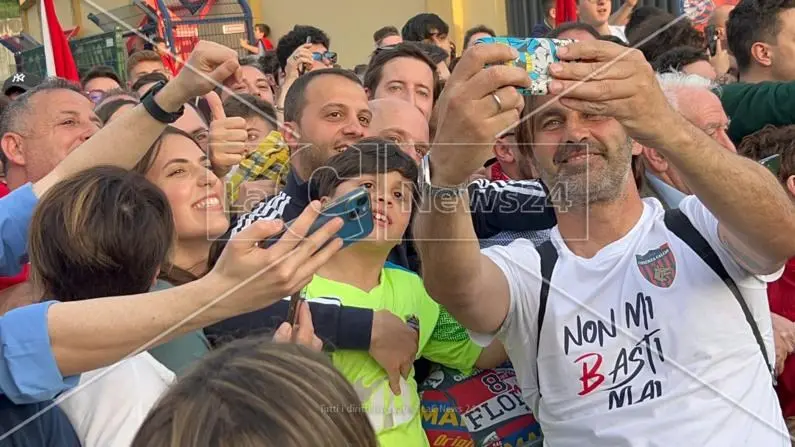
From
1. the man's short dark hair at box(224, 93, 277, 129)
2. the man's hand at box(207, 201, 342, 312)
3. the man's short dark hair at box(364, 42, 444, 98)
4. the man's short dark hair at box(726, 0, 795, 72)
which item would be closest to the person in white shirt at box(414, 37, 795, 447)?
the man's hand at box(207, 201, 342, 312)

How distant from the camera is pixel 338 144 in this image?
345 cm

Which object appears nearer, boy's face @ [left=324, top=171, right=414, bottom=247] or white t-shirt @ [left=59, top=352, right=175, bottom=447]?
white t-shirt @ [left=59, top=352, right=175, bottom=447]

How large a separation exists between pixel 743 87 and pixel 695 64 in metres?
0.69

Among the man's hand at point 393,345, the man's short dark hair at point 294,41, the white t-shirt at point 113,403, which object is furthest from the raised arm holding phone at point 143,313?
the man's short dark hair at point 294,41

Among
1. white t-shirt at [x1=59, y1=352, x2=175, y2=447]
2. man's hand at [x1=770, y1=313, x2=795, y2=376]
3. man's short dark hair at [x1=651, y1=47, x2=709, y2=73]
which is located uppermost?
man's short dark hair at [x1=651, y1=47, x2=709, y2=73]

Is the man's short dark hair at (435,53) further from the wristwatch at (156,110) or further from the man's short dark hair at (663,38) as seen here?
the wristwatch at (156,110)

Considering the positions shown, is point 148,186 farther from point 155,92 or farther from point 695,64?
point 695,64

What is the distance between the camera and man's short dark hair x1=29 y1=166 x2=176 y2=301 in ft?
5.82

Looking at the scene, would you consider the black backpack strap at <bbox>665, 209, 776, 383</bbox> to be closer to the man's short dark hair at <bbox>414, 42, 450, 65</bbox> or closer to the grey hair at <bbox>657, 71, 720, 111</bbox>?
the grey hair at <bbox>657, 71, 720, 111</bbox>

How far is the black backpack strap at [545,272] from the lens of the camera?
225 cm

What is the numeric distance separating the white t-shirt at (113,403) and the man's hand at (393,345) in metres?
0.67

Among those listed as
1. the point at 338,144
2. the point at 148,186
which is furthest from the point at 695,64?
the point at 148,186

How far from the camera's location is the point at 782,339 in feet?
8.30

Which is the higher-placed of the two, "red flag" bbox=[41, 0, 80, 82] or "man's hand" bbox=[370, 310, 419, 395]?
"red flag" bbox=[41, 0, 80, 82]
